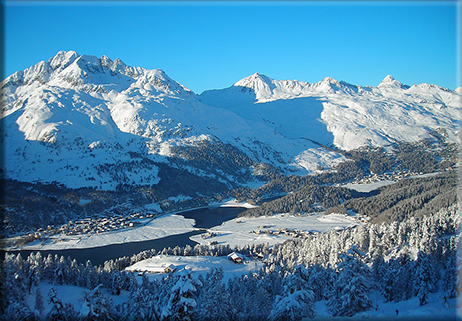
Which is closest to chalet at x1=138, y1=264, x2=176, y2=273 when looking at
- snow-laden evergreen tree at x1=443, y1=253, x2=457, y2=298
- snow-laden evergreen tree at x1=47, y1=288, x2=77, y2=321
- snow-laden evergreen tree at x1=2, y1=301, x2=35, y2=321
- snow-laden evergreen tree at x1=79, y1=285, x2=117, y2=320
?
snow-laden evergreen tree at x1=47, y1=288, x2=77, y2=321

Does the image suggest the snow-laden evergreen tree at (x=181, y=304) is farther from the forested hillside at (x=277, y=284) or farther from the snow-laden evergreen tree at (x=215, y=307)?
the snow-laden evergreen tree at (x=215, y=307)

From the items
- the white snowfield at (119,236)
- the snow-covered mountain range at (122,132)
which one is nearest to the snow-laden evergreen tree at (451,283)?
the white snowfield at (119,236)

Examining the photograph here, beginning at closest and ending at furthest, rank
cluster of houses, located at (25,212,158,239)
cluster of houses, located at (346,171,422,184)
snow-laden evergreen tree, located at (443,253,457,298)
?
1. snow-laden evergreen tree, located at (443,253,457,298)
2. cluster of houses, located at (25,212,158,239)
3. cluster of houses, located at (346,171,422,184)

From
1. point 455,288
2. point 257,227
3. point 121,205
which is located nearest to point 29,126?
point 121,205

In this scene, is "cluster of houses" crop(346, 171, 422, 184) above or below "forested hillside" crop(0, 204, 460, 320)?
above

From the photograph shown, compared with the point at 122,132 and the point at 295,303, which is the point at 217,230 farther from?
the point at 122,132

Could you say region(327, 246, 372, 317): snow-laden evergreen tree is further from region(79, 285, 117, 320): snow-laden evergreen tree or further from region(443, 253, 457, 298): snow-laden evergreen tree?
region(79, 285, 117, 320): snow-laden evergreen tree

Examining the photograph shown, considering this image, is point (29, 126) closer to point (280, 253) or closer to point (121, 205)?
point (121, 205)

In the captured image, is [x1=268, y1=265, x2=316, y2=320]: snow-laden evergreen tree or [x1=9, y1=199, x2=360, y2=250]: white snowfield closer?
[x1=268, y1=265, x2=316, y2=320]: snow-laden evergreen tree
